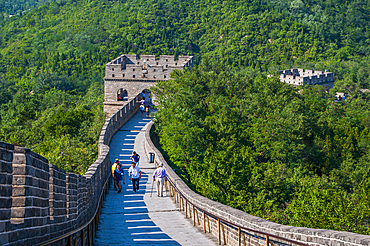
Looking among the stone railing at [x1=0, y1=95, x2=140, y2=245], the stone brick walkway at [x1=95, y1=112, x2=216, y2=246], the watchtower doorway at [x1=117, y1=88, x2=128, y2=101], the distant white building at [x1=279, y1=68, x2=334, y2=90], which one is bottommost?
the stone brick walkway at [x1=95, y1=112, x2=216, y2=246]

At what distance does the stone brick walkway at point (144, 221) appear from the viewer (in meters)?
10.1

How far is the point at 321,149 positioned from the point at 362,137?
7726 mm

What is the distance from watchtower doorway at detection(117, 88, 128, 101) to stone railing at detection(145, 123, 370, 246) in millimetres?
23286

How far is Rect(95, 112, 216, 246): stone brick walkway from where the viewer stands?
10078 millimetres

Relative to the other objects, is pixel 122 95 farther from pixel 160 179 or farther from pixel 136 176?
pixel 160 179

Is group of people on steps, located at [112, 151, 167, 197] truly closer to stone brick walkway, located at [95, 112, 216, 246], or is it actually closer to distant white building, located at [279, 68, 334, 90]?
stone brick walkway, located at [95, 112, 216, 246]

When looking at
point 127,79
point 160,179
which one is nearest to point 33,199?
point 160,179

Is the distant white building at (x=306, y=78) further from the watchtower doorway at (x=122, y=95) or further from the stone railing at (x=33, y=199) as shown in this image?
the stone railing at (x=33, y=199)

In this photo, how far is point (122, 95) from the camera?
38.1 m

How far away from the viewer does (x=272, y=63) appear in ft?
332

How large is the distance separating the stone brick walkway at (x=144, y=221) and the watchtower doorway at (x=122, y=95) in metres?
18.0

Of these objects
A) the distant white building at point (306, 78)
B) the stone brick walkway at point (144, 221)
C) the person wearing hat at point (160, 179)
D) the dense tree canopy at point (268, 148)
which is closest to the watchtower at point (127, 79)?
the dense tree canopy at point (268, 148)

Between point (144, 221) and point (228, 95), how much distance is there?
23.5 m

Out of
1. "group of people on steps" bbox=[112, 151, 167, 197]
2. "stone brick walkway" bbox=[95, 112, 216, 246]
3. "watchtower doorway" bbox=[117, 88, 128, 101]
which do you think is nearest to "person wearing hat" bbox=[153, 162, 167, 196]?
"group of people on steps" bbox=[112, 151, 167, 197]
